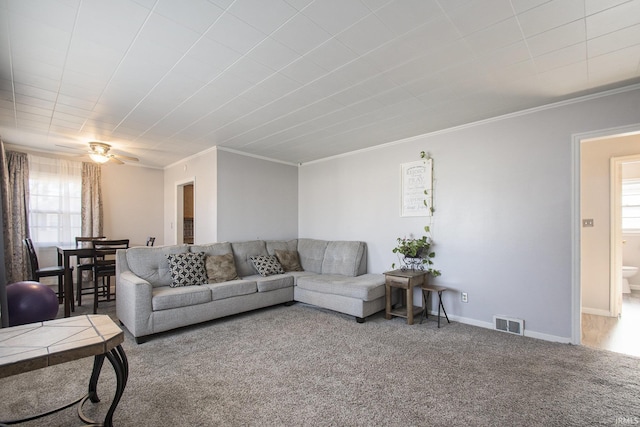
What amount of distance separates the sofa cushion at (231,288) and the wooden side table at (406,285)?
1.82m

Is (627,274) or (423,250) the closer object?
(423,250)

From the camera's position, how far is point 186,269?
3842 millimetres

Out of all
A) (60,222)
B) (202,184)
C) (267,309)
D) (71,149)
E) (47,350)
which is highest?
(71,149)

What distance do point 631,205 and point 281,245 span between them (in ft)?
22.7

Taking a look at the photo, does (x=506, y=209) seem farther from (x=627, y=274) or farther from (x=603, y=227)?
(x=627, y=274)

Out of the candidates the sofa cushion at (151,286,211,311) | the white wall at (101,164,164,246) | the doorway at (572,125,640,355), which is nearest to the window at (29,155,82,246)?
the white wall at (101,164,164,246)

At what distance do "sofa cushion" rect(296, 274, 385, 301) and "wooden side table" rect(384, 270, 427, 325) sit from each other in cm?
15

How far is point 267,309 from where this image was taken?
14.2ft

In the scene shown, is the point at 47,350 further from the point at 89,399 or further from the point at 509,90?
the point at 509,90

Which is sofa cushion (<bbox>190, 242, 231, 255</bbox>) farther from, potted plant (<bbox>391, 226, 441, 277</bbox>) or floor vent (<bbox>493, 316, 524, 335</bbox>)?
floor vent (<bbox>493, 316, 524, 335</bbox>)

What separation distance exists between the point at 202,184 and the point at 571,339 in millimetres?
5415

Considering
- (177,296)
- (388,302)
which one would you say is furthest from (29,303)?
(388,302)

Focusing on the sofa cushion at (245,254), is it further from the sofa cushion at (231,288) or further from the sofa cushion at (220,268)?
A: the sofa cushion at (231,288)

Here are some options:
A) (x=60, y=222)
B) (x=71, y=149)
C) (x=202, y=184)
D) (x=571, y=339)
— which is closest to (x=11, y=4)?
(x=202, y=184)
